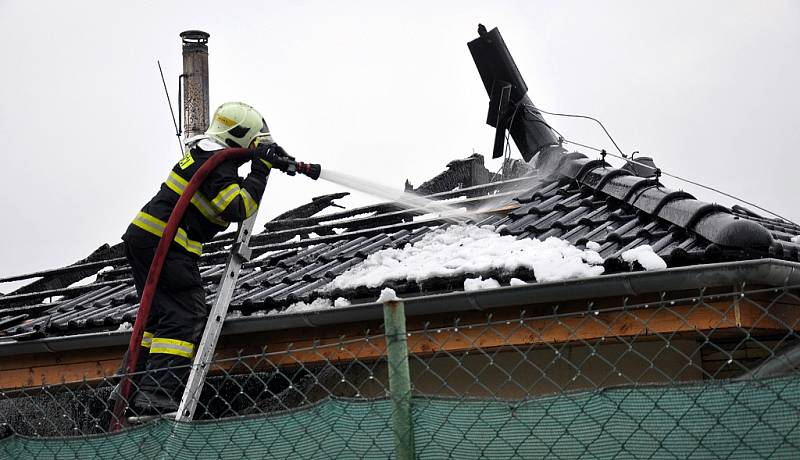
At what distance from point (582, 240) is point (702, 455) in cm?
273

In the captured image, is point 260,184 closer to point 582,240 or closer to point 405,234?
point 405,234

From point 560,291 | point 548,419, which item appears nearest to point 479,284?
point 560,291

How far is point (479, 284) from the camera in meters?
5.10

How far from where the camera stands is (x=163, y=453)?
368 cm

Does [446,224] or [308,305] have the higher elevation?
[446,224]

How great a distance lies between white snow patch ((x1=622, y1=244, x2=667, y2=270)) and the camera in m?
4.64

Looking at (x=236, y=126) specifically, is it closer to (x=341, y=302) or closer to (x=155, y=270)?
(x=155, y=270)

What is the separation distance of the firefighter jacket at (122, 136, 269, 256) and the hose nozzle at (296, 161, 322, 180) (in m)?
0.22

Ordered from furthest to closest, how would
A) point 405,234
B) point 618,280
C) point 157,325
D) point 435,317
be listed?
point 405,234, point 157,325, point 435,317, point 618,280

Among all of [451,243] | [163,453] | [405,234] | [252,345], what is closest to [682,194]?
[451,243]

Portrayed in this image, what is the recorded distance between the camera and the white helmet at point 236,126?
20.8ft

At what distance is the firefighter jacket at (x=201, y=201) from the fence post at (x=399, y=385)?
2.79 meters

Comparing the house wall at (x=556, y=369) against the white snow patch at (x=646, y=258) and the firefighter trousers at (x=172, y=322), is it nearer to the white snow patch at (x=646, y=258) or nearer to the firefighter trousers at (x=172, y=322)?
the white snow patch at (x=646, y=258)

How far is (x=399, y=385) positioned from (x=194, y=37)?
9.97m
